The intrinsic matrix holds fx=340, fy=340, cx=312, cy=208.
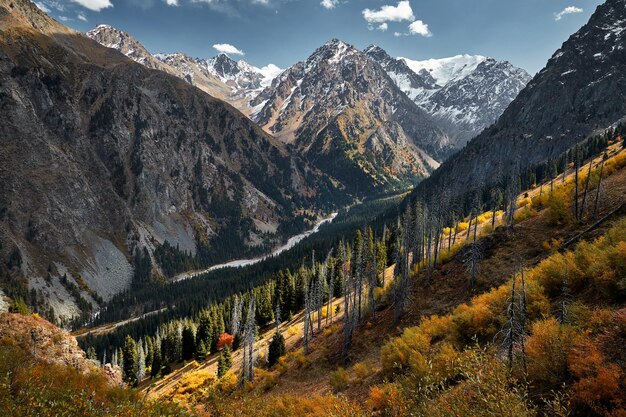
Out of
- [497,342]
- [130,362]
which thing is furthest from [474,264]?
[130,362]

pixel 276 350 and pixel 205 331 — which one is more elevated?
pixel 276 350

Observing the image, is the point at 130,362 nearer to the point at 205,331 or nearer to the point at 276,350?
the point at 205,331

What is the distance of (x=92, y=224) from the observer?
7303 inches

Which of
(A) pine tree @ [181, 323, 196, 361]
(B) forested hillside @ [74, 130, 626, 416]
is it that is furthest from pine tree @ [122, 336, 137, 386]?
(A) pine tree @ [181, 323, 196, 361]

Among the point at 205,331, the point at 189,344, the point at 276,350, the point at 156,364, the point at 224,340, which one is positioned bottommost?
the point at 156,364

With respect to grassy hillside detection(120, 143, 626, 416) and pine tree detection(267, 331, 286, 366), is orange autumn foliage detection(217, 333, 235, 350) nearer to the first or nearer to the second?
grassy hillside detection(120, 143, 626, 416)

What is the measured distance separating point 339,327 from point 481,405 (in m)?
46.5

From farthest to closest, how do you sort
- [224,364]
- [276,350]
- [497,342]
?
1. [224,364]
2. [276,350]
3. [497,342]

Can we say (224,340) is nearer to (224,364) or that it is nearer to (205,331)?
(205,331)

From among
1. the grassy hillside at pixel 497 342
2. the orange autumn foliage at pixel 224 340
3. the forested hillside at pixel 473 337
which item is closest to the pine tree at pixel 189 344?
the forested hillside at pixel 473 337

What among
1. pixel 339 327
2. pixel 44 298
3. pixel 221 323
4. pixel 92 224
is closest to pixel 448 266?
pixel 339 327

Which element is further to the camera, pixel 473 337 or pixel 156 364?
pixel 156 364

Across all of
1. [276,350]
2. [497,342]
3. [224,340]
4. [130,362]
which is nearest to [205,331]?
[224,340]

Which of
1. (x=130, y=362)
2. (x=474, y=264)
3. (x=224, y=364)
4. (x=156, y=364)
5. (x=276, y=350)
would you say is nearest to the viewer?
(x=474, y=264)
